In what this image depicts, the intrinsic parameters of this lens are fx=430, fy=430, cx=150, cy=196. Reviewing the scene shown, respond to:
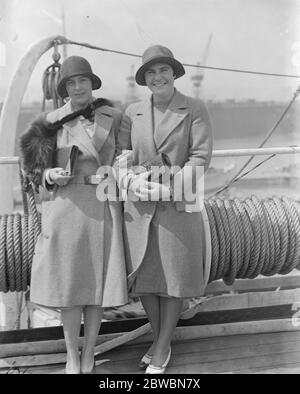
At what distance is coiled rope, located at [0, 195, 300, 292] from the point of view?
2416 millimetres

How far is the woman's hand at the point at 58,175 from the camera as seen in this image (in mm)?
2037

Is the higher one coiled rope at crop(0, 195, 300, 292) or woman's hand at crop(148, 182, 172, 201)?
woman's hand at crop(148, 182, 172, 201)

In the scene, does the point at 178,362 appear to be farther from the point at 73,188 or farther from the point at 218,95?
the point at 218,95

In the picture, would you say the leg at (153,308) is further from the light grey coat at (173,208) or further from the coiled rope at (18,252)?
the coiled rope at (18,252)

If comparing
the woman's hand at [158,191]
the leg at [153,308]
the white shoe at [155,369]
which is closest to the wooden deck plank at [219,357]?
the white shoe at [155,369]

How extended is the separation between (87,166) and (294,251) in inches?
54.6

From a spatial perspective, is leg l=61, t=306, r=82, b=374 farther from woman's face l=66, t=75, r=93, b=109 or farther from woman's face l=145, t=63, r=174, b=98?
woman's face l=145, t=63, r=174, b=98

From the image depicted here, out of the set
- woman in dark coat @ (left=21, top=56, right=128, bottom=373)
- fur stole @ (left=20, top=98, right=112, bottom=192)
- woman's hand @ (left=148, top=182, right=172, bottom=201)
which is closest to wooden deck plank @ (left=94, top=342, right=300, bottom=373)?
woman in dark coat @ (left=21, top=56, right=128, bottom=373)

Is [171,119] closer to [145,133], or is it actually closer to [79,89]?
[145,133]

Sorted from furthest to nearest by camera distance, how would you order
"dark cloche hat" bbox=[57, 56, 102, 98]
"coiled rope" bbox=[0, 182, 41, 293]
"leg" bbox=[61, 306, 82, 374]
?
"coiled rope" bbox=[0, 182, 41, 293] → "leg" bbox=[61, 306, 82, 374] → "dark cloche hat" bbox=[57, 56, 102, 98]

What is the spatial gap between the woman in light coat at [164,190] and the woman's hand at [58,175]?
275 millimetres

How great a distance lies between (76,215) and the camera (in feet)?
6.88

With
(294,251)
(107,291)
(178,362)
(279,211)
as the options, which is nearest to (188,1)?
(279,211)

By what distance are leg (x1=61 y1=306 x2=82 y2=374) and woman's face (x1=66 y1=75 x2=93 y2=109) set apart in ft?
3.36
